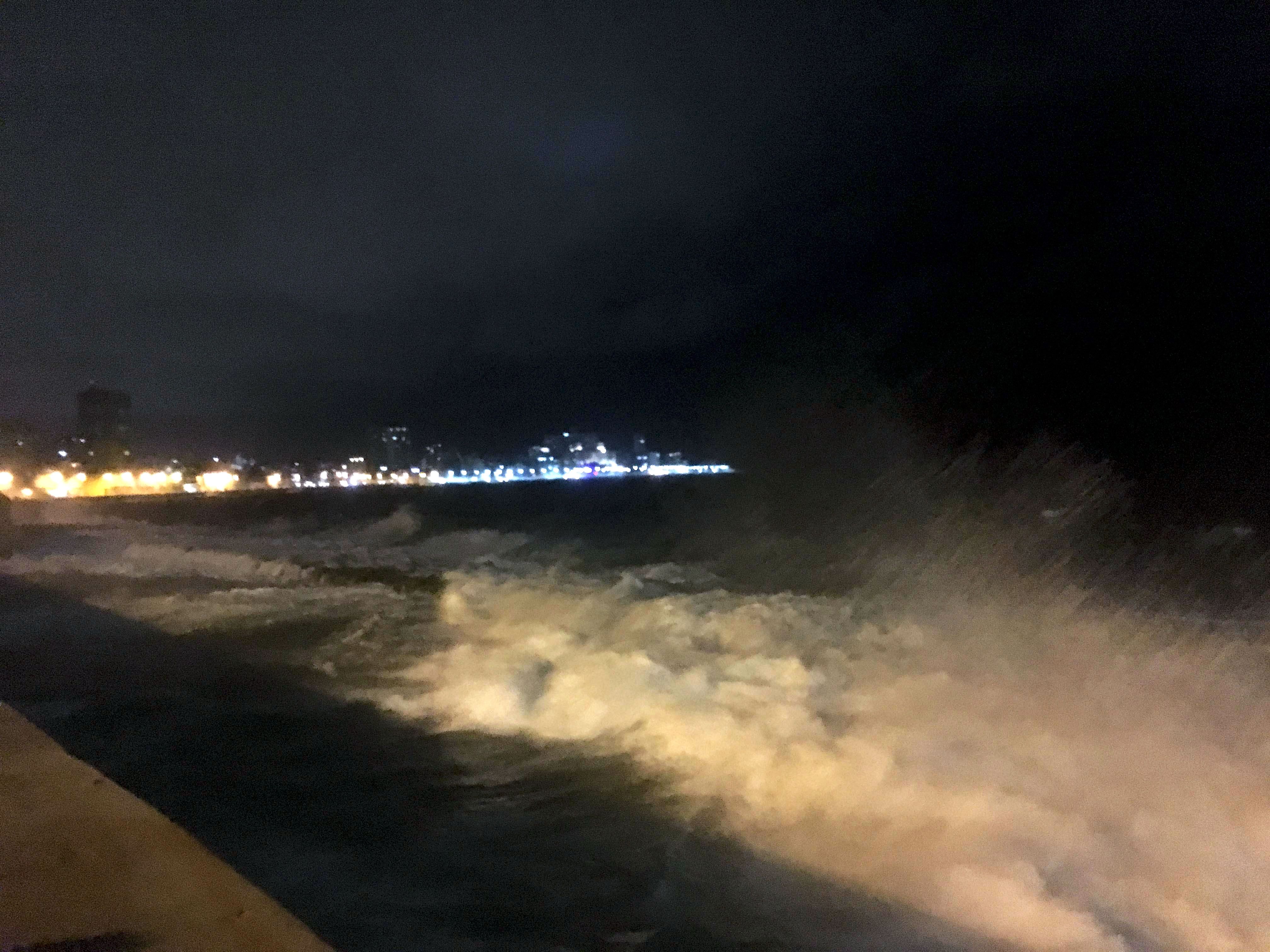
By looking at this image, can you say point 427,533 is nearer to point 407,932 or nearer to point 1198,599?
point 1198,599

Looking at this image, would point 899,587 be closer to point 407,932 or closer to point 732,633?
point 732,633

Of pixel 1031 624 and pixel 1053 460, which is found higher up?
pixel 1053 460

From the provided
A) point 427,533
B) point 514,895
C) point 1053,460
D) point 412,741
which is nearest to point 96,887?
point 514,895

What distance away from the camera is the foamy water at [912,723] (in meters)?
5.26

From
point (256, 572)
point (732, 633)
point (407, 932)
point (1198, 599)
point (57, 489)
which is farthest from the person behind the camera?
point (57, 489)

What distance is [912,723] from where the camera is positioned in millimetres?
8172

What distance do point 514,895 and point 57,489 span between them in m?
109

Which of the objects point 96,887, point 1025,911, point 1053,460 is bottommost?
point 1025,911

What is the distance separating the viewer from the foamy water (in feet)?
17.3

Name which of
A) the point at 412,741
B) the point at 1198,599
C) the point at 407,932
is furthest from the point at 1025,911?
the point at 1198,599

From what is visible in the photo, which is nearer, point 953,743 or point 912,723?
point 953,743

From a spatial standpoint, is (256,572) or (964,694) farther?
(256,572)

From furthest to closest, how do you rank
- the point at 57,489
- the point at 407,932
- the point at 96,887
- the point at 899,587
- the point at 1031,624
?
the point at 57,489 < the point at 899,587 < the point at 1031,624 < the point at 407,932 < the point at 96,887

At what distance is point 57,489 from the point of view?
96.2 meters
